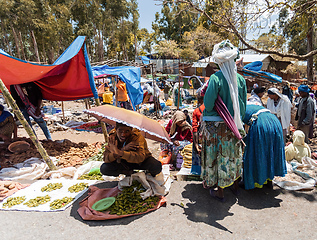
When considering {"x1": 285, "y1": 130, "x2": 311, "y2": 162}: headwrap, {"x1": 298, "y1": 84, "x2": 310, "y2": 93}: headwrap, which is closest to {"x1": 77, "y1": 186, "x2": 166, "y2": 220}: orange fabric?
{"x1": 285, "y1": 130, "x2": 311, "y2": 162}: headwrap

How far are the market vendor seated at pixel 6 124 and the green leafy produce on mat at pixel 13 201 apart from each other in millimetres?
2384

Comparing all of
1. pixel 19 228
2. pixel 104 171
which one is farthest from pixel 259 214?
pixel 19 228

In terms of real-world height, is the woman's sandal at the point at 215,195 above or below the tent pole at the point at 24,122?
below

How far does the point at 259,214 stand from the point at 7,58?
504cm

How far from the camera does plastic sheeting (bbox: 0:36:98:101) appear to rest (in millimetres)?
4113

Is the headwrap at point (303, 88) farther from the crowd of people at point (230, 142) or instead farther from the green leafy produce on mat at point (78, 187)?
the green leafy produce on mat at point (78, 187)

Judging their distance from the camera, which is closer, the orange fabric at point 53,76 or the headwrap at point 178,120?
the orange fabric at point 53,76

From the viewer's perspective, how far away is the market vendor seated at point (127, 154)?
2.60m

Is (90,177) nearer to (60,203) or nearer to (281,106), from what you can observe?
(60,203)

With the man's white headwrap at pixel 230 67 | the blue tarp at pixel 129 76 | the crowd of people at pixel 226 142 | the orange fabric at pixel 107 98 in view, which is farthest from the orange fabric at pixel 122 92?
the man's white headwrap at pixel 230 67

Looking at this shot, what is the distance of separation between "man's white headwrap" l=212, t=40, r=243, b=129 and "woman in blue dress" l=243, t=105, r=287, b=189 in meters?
0.43

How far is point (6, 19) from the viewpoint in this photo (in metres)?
19.8

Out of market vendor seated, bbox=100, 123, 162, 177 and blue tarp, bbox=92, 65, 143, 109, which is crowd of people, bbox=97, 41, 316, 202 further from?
blue tarp, bbox=92, 65, 143, 109

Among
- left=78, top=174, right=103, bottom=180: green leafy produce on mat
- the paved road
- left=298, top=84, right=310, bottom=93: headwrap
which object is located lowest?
the paved road
